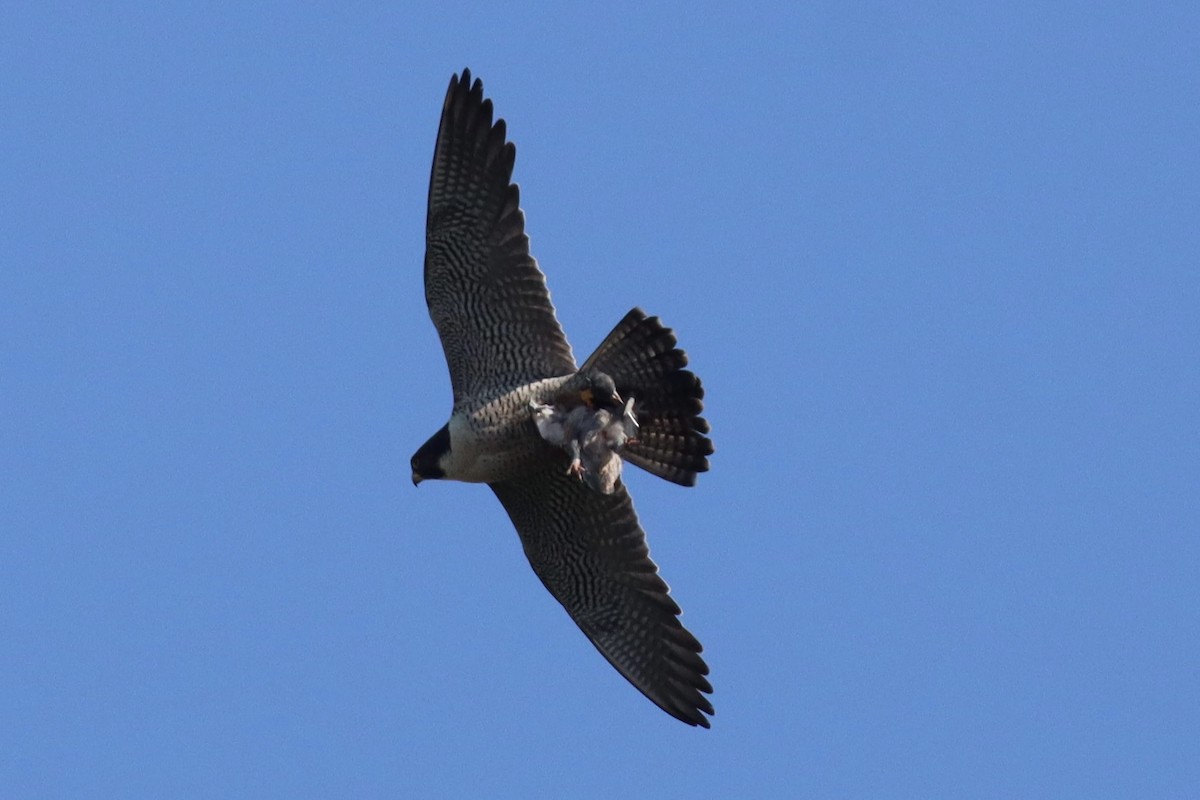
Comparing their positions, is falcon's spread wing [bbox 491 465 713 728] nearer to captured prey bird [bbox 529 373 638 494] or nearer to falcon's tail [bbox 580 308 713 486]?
captured prey bird [bbox 529 373 638 494]

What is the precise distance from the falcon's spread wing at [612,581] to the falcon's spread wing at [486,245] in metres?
0.86

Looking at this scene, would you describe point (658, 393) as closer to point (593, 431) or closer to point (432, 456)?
point (593, 431)

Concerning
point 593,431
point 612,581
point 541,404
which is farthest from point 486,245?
point 612,581

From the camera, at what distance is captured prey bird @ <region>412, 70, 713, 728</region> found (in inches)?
470

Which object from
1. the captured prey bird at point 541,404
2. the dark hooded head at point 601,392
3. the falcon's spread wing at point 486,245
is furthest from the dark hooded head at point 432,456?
the dark hooded head at point 601,392

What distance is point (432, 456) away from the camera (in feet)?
41.2

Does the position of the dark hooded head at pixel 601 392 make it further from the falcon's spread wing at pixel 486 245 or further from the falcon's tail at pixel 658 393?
the falcon's spread wing at pixel 486 245

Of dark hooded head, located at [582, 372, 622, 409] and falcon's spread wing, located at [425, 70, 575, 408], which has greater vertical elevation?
falcon's spread wing, located at [425, 70, 575, 408]

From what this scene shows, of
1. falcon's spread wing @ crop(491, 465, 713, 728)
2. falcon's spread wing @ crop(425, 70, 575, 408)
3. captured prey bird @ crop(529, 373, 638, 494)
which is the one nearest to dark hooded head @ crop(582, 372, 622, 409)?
captured prey bird @ crop(529, 373, 638, 494)

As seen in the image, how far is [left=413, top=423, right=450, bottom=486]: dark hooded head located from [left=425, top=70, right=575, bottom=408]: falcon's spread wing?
0.41m

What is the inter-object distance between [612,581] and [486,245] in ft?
7.12

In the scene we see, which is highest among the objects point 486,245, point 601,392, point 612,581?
point 486,245

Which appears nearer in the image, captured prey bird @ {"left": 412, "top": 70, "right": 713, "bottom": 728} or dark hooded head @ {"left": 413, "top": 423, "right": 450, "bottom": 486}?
captured prey bird @ {"left": 412, "top": 70, "right": 713, "bottom": 728}

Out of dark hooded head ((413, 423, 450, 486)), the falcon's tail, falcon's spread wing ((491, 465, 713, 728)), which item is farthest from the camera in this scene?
falcon's spread wing ((491, 465, 713, 728))
